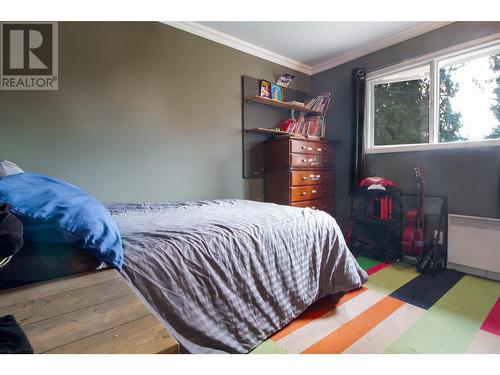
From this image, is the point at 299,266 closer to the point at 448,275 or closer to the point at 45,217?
the point at 45,217

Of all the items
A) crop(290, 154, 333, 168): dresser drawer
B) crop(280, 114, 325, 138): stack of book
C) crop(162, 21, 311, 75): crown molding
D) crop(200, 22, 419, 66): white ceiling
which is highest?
crop(200, 22, 419, 66): white ceiling

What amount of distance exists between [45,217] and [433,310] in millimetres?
2126

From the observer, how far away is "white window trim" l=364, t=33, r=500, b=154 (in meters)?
2.21

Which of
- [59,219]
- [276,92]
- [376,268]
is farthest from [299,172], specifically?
[59,219]

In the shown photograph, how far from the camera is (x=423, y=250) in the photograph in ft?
7.75

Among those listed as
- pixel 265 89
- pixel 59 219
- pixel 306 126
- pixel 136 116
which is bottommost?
pixel 59 219

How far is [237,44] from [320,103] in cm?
128

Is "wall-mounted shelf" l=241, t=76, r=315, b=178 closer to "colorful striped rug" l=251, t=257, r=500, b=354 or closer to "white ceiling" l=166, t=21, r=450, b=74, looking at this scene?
"white ceiling" l=166, t=21, r=450, b=74

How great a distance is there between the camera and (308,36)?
2.68 m

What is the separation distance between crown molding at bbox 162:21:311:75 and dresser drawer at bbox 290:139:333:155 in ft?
3.76

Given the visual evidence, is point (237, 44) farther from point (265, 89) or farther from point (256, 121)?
point (256, 121)

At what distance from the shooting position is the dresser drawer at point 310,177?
108 inches

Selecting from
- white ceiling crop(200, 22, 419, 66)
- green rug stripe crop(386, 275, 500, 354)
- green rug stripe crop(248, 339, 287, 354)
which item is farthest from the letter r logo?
green rug stripe crop(386, 275, 500, 354)
